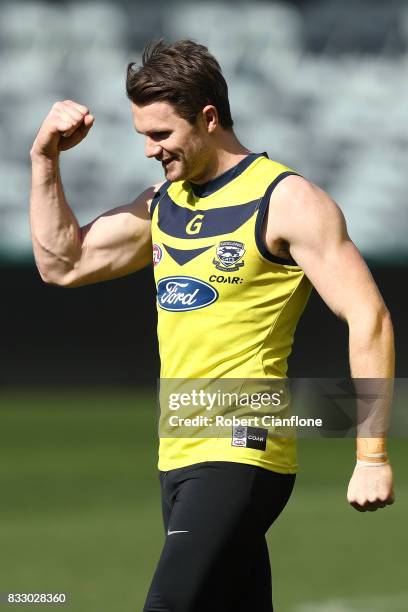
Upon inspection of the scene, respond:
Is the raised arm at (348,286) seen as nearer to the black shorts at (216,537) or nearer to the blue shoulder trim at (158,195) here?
the black shorts at (216,537)

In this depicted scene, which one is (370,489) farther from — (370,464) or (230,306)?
→ (230,306)

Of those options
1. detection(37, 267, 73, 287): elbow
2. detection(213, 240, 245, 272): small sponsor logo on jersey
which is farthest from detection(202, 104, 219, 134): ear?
detection(37, 267, 73, 287): elbow

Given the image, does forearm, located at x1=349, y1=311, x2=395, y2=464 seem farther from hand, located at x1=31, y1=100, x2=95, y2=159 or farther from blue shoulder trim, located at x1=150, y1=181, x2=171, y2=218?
hand, located at x1=31, y1=100, x2=95, y2=159

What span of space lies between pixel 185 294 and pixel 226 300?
139mm

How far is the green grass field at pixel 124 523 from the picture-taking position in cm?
666

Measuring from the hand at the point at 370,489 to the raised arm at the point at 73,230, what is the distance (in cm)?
121

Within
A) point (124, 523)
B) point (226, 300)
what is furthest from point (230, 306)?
point (124, 523)

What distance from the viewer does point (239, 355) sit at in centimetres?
419

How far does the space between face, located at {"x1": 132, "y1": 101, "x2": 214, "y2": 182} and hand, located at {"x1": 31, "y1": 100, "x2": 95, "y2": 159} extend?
0.31 m

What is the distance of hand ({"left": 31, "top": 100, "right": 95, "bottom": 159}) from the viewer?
4.57 m

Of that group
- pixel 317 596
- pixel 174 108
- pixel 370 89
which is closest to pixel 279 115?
pixel 370 89

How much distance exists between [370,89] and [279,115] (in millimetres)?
967

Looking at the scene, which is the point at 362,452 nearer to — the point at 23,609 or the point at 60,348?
the point at 23,609

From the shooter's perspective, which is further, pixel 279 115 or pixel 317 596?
pixel 279 115
